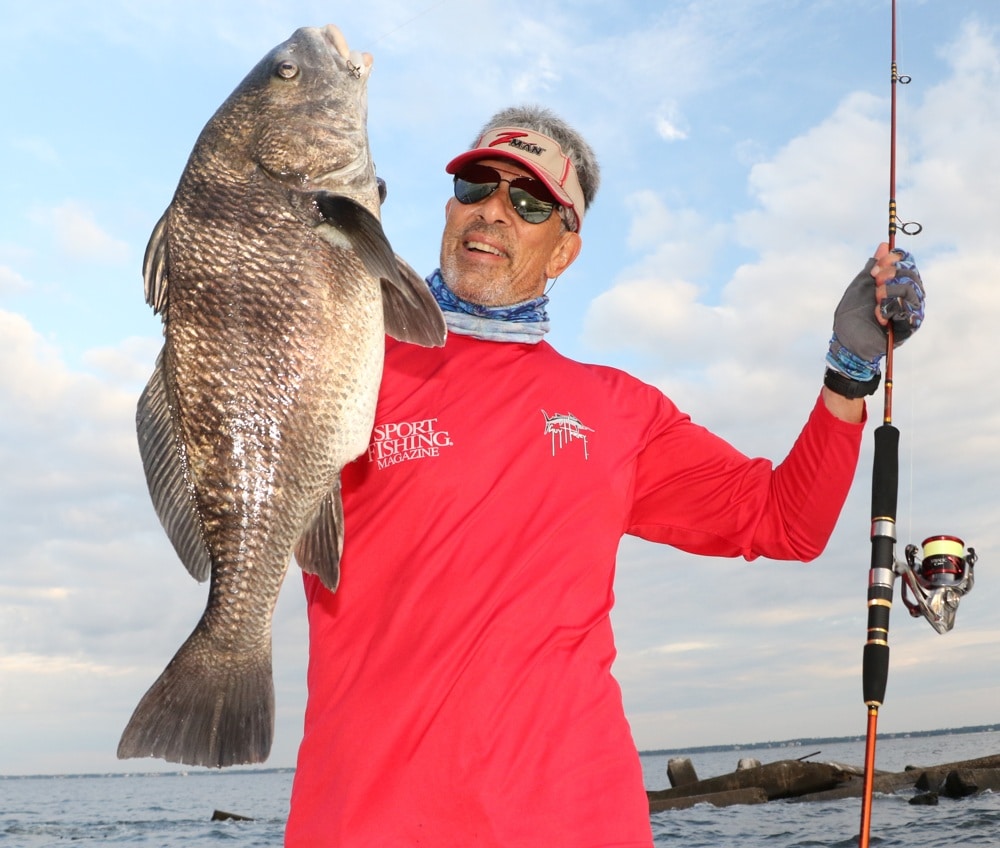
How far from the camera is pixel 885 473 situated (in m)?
3.59

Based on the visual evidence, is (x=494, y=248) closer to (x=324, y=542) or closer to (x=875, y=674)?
(x=324, y=542)

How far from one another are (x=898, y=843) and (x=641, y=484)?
1421cm

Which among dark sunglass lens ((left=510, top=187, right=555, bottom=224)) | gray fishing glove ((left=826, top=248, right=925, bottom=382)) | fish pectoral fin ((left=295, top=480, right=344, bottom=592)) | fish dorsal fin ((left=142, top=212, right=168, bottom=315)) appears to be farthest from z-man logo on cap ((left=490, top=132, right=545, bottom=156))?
fish pectoral fin ((left=295, top=480, right=344, bottom=592))

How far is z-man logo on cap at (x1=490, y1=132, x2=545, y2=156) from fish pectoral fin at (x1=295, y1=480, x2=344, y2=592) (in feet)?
4.55

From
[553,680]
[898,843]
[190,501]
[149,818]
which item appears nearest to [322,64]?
[190,501]

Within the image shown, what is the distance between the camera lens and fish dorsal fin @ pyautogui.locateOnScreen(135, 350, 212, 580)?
2.55 metres

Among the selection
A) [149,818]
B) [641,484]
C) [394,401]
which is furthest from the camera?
[149,818]

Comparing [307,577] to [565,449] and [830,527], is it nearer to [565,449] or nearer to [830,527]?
[565,449]

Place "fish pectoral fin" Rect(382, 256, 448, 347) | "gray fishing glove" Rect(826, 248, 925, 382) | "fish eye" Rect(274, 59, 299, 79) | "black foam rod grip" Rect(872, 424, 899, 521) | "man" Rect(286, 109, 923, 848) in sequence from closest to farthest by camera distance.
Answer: "man" Rect(286, 109, 923, 848) → "fish pectoral fin" Rect(382, 256, 448, 347) → "fish eye" Rect(274, 59, 299, 79) → "gray fishing glove" Rect(826, 248, 925, 382) → "black foam rod grip" Rect(872, 424, 899, 521)

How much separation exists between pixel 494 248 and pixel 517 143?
1.16 ft

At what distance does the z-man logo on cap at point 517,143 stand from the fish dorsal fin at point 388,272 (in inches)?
36.0

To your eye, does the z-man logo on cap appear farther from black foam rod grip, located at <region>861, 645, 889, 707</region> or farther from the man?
black foam rod grip, located at <region>861, 645, 889, 707</region>

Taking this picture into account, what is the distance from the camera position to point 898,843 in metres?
15.0

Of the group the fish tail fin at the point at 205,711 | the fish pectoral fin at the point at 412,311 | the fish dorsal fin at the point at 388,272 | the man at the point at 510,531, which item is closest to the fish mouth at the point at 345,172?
the fish dorsal fin at the point at 388,272
